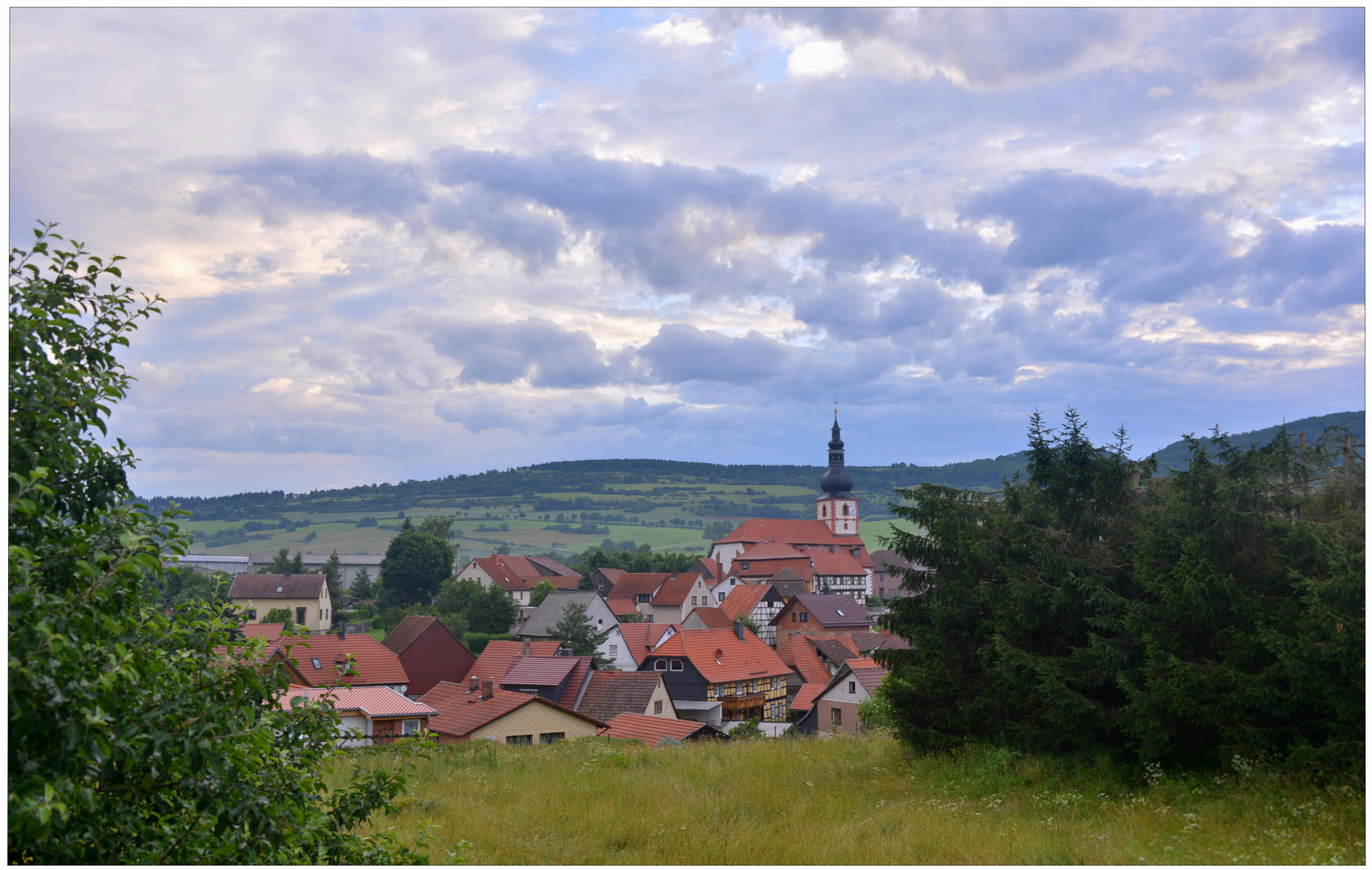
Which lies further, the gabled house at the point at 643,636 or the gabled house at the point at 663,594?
the gabled house at the point at 663,594

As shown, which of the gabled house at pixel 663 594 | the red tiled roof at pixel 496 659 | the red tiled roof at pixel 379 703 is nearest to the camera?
the red tiled roof at pixel 379 703

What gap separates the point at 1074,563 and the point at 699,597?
7709 cm

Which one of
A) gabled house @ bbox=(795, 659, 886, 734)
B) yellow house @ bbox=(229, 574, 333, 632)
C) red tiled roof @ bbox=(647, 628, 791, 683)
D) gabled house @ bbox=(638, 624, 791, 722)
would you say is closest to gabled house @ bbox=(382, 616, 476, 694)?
gabled house @ bbox=(638, 624, 791, 722)

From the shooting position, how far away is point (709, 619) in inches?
2562

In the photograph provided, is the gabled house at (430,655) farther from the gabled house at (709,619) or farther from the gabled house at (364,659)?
the gabled house at (709,619)

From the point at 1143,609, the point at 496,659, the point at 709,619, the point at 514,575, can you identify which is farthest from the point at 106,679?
the point at 514,575

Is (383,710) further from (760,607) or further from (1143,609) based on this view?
(760,607)

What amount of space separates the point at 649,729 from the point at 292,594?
196 feet

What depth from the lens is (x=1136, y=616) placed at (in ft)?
36.6

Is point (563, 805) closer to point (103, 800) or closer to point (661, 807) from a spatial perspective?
point (661, 807)

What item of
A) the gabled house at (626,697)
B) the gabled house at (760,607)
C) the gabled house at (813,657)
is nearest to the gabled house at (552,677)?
the gabled house at (626,697)

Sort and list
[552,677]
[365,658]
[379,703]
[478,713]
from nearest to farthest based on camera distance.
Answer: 1. [478,713]
2. [379,703]
3. [365,658]
4. [552,677]

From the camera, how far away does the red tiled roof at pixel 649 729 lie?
2492 cm

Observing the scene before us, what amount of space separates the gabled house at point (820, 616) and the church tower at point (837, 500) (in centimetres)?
6178
